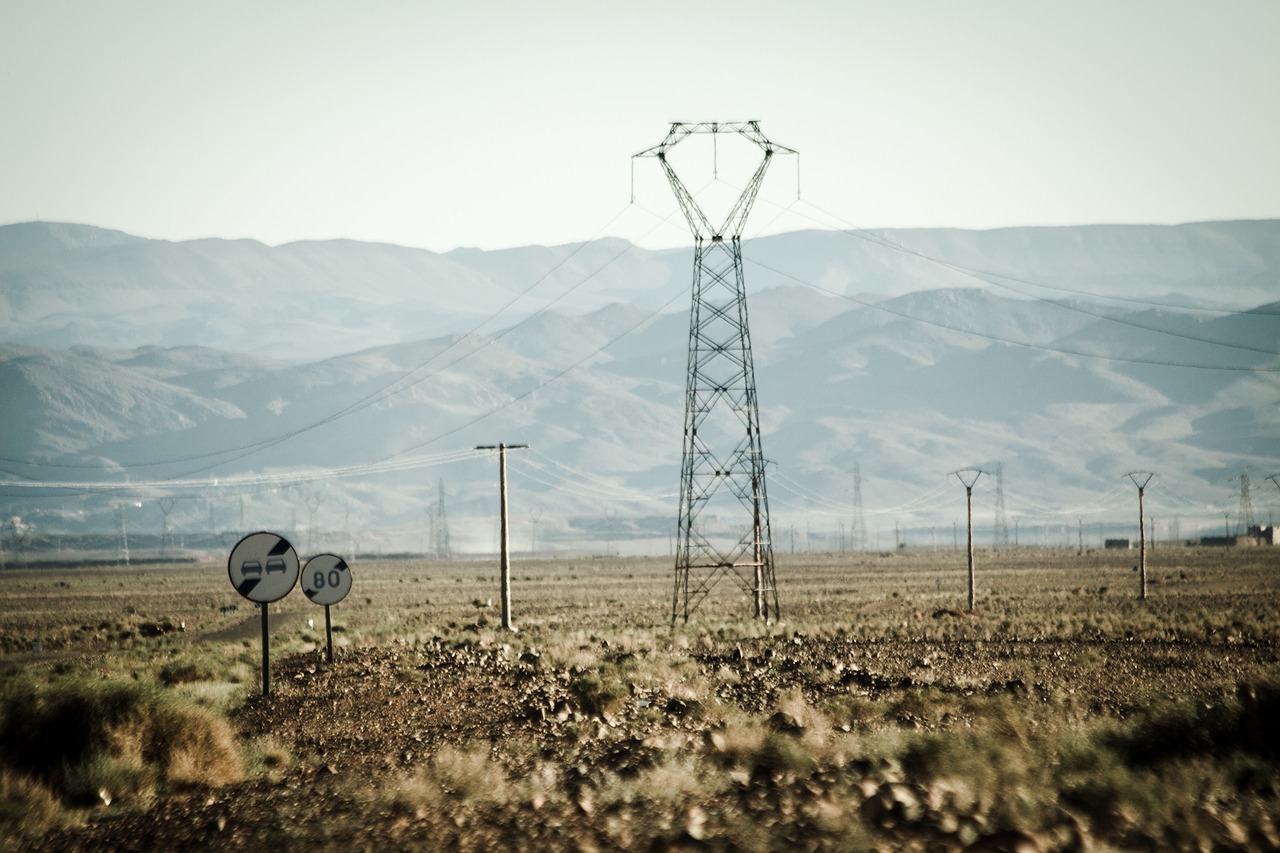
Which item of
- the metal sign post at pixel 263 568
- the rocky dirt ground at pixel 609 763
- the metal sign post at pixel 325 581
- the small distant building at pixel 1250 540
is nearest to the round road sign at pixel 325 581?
the metal sign post at pixel 325 581

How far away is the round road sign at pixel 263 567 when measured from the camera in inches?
747

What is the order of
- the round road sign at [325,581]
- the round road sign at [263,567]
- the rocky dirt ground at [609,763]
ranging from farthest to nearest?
the round road sign at [325,581] → the round road sign at [263,567] → the rocky dirt ground at [609,763]

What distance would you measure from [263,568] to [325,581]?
4.60 metres

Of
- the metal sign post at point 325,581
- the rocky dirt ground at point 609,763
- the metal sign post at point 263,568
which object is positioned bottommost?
the rocky dirt ground at point 609,763

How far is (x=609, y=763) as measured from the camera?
1394cm

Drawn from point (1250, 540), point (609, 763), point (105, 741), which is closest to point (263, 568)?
point (105, 741)

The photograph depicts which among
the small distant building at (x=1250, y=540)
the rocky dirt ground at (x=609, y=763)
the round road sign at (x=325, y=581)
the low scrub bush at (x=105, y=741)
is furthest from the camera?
the small distant building at (x=1250, y=540)

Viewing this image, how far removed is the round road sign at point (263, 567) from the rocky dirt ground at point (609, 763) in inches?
67.7

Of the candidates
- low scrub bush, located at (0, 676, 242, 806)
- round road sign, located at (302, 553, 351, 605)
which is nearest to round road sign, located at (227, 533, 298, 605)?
low scrub bush, located at (0, 676, 242, 806)

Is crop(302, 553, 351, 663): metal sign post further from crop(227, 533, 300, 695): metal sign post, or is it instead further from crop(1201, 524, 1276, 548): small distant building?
crop(1201, 524, 1276, 548): small distant building

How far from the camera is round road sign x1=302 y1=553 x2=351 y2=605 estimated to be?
2356 cm

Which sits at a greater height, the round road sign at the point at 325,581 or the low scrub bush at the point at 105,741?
the round road sign at the point at 325,581

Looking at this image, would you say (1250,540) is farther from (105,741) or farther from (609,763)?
(105,741)

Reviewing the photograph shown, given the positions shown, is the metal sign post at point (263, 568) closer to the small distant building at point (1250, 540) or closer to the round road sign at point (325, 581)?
the round road sign at point (325, 581)
